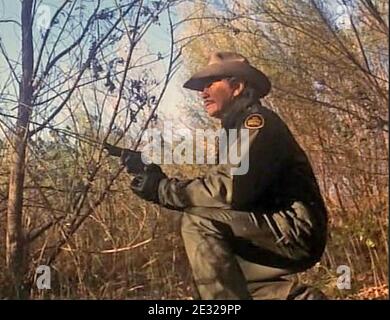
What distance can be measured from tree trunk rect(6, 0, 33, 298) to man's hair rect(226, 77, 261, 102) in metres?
0.89

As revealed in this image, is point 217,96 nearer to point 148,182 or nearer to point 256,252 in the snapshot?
point 148,182

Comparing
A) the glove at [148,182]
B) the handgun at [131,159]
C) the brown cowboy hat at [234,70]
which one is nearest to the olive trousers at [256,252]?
the glove at [148,182]

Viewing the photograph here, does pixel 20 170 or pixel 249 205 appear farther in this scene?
pixel 20 170

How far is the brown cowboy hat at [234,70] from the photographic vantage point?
2.94 metres

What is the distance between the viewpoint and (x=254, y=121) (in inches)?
114

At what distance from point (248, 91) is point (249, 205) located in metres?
0.49

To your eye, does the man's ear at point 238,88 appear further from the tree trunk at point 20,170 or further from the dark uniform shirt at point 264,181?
the tree trunk at point 20,170

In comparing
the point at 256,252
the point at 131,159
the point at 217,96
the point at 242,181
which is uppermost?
the point at 217,96

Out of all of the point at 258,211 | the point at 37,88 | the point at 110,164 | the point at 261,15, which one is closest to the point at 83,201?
the point at 110,164

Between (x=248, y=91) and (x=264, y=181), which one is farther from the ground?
(x=248, y=91)

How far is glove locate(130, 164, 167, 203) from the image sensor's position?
2.96 meters

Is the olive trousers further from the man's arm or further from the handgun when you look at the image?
the handgun

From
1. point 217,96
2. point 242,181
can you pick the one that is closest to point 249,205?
point 242,181

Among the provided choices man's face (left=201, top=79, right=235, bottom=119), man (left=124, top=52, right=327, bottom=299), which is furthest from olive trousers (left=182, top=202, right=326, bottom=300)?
man's face (left=201, top=79, right=235, bottom=119)
